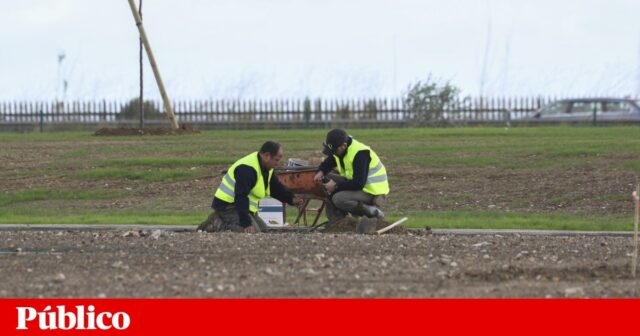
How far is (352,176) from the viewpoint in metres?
20.6

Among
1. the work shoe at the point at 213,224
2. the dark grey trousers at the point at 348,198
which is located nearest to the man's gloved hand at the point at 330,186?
the dark grey trousers at the point at 348,198

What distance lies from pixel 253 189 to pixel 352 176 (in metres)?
1.39

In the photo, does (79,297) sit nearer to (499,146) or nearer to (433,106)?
(499,146)

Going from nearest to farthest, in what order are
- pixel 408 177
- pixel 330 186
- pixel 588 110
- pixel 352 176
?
pixel 330 186 < pixel 352 176 < pixel 408 177 < pixel 588 110

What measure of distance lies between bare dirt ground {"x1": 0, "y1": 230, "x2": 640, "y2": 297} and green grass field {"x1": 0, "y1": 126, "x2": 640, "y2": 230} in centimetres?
444

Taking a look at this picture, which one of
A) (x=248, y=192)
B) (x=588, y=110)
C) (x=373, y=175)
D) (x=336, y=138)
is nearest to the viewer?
(x=248, y=192)

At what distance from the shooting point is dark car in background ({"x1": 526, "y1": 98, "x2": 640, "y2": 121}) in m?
52.0

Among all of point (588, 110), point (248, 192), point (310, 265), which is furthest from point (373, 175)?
point (588, 110)

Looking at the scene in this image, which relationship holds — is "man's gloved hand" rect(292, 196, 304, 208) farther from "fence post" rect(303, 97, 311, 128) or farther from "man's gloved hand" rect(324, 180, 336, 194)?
"fence post" rect(303, 97, 311, 128)

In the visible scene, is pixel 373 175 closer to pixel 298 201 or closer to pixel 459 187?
pixel 298 201

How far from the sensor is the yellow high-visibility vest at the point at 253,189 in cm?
2009

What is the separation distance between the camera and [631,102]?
52906 millimetres
